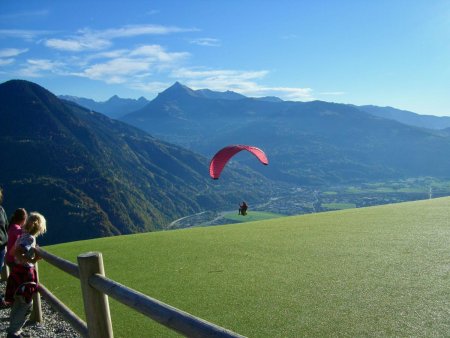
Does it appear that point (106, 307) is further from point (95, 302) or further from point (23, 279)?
point (23, 279)

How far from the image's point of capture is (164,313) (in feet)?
9.21

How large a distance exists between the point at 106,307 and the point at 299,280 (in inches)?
128

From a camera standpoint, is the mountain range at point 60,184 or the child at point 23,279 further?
the mountain range at point 60,184

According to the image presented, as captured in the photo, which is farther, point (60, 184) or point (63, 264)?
point (60, 184)

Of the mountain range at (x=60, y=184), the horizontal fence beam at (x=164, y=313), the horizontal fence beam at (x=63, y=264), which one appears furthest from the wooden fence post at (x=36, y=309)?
the mountain range at (x=60, y=184)

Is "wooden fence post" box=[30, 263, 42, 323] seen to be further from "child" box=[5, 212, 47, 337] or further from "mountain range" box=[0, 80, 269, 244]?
"mountain range" box=[0, 80, 269, 244]

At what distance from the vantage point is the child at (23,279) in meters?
5.29

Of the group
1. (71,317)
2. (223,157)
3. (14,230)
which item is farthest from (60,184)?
(71,317)

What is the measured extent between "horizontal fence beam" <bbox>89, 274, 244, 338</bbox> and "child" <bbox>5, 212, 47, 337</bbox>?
220 centimetres

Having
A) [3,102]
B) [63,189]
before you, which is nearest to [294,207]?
[63,189]

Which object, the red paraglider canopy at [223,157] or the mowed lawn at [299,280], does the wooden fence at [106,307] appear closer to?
the mowed lawn at [299,280]

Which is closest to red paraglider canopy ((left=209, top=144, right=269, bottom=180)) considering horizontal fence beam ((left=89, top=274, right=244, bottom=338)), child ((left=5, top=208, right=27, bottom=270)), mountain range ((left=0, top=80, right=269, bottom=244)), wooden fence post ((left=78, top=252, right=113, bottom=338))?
child ((left=5, top=208, right=27, bottom=270))

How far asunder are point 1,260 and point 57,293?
1.59 meters

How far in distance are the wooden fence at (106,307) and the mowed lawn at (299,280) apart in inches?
44.1
